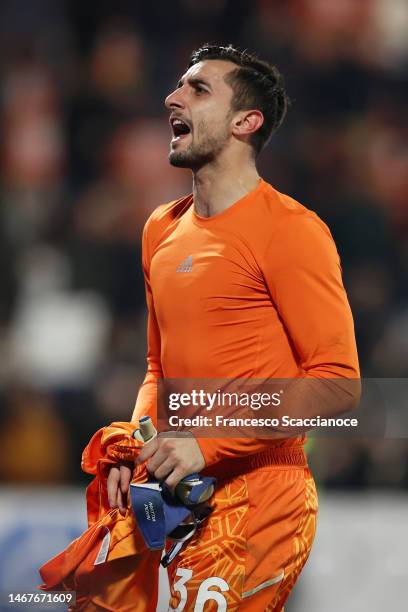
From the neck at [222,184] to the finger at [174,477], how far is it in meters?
0.67

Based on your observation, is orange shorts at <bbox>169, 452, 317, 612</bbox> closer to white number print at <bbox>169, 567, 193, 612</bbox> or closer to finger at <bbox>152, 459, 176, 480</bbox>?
white number print at <bbox>169, 567, 193, 612</bbox>

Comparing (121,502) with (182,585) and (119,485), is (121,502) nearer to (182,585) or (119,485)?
(119,485)

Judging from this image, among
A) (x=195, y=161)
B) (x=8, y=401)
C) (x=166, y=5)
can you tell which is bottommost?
(x=8, y=401)

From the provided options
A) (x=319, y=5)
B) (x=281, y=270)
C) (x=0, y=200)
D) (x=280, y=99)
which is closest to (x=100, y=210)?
(x=0, y=200)

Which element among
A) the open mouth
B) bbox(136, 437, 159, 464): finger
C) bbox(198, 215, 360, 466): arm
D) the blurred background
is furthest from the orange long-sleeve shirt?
the blurred background

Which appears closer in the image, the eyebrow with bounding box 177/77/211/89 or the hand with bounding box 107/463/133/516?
the hand with bounding box 107/463/133/516

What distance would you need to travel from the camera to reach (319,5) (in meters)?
6.25

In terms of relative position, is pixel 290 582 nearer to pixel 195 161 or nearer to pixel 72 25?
pixel 195 161

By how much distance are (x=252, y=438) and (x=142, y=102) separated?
158 inches

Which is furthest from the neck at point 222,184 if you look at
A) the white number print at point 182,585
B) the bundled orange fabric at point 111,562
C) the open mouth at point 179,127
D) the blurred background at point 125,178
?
the blurred background at point 125,178

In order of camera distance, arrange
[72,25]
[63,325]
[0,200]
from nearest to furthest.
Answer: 1. [63,325]
2. [0,200]
3. [72,25]

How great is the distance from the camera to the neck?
259cm

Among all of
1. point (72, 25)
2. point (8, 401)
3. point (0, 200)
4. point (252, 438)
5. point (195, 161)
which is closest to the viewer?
point (252, 438)

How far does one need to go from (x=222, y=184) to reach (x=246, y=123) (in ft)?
0.56
